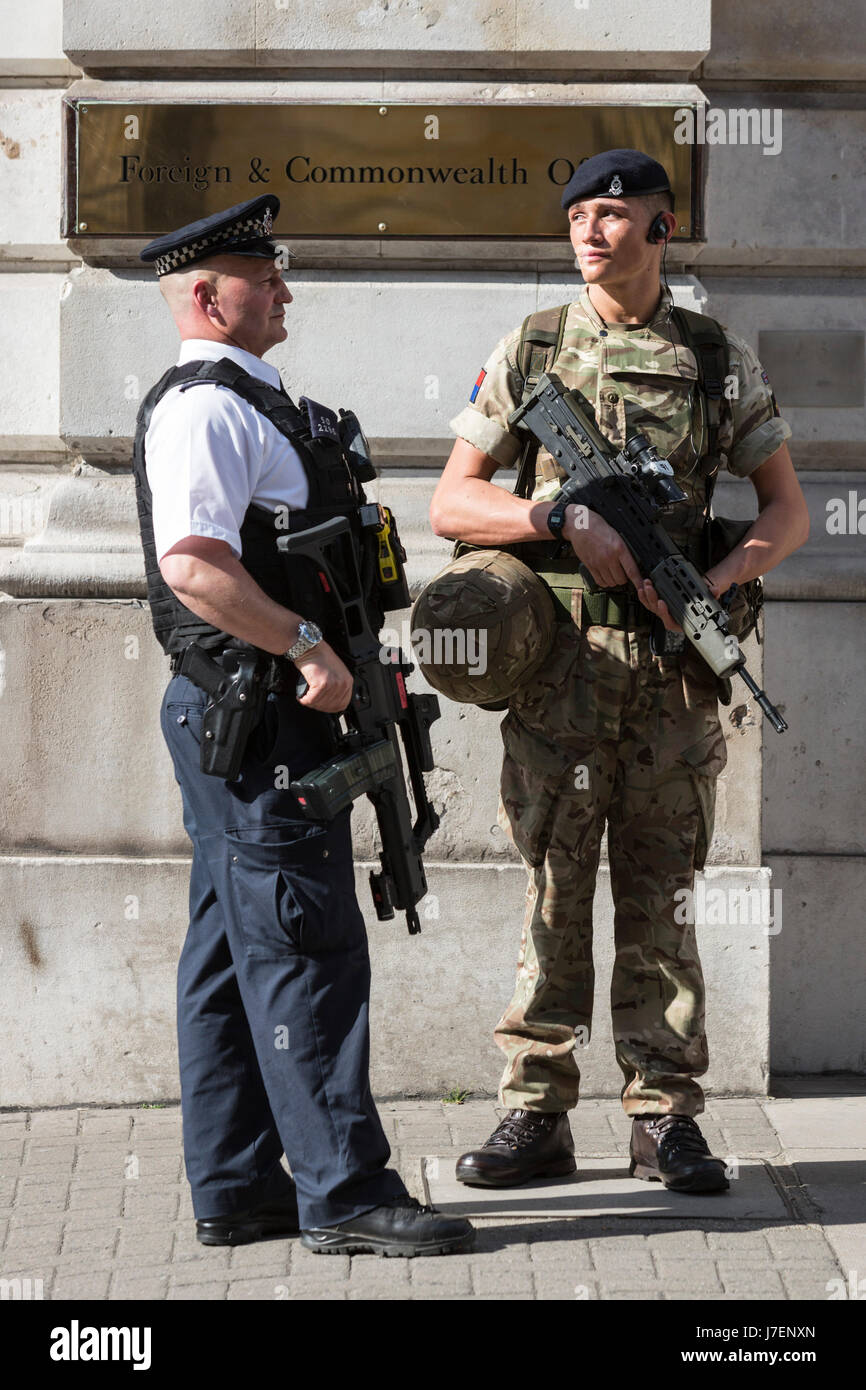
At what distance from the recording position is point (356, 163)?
451cm

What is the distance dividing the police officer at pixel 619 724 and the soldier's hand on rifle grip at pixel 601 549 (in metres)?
0.03

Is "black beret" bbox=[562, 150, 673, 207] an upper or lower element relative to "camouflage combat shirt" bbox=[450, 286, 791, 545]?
upper

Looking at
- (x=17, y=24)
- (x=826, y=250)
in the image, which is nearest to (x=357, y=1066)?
(x=826, y=250)

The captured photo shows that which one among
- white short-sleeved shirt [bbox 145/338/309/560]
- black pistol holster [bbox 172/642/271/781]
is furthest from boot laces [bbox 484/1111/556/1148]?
white short-sleeved shirt [bbox 145/338/309/560]

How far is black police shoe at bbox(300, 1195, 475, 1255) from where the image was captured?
3.24 meters

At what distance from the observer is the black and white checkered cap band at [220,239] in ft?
10.6

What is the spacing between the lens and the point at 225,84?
454cm

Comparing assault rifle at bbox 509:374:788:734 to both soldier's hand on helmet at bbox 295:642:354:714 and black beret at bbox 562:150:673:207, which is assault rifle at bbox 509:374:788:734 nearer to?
black beret at bbox 562:150:673:207

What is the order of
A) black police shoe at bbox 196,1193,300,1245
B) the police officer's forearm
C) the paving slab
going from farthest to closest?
the paving slab, black police shoe at bbox 196,1193,300,1245, the police officer's forearm

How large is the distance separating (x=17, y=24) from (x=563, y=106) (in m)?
1.63

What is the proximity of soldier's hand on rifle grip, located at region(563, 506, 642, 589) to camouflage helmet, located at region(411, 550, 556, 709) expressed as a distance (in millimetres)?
135

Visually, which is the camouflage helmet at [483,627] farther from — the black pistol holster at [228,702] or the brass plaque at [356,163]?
the brass plaque at [356,163]

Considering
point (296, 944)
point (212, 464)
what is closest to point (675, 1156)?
point (296, 944)

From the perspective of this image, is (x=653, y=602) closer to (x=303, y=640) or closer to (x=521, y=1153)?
(x=303, y=640)
